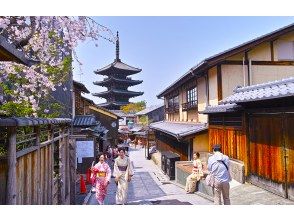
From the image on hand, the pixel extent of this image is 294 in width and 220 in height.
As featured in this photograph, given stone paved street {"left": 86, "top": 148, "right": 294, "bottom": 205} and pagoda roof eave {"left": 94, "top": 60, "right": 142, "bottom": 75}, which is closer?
stone paved street {"left": 86, "top": 148, "right": 294, "bottom": 205}

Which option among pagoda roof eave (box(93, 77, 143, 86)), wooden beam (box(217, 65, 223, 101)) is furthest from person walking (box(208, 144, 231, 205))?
pagoda roof eave (box(93, 77, 143, 86))

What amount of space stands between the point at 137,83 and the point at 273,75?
48.8m

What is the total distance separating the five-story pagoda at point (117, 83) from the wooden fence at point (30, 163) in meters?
47.8

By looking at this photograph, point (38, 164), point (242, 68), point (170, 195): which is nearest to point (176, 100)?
point (242, 68)

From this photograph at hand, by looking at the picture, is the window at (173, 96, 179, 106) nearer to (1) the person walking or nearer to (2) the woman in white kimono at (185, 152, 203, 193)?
(2) the woman in white kimono at (185, 152, 203, 193)

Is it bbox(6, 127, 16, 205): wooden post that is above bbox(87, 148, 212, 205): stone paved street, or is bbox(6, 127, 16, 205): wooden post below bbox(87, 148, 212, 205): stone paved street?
above

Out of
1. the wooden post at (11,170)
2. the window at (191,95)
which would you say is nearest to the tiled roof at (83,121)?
the window at (191,95)

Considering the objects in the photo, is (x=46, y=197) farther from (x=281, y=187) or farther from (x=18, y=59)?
(x=281, y=187)

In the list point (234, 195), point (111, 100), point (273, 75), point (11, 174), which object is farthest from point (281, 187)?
point (111, 100)

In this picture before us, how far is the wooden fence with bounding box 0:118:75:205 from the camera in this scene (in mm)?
3873

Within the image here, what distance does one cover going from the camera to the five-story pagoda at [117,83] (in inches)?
2216

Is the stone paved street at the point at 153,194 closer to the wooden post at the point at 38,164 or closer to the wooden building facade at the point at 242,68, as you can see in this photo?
the wooden building facade at the point at 242,68

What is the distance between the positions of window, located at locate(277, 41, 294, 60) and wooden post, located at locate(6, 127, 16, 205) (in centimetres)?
1294

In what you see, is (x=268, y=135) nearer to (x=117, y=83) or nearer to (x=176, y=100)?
(x=176, y=100)
